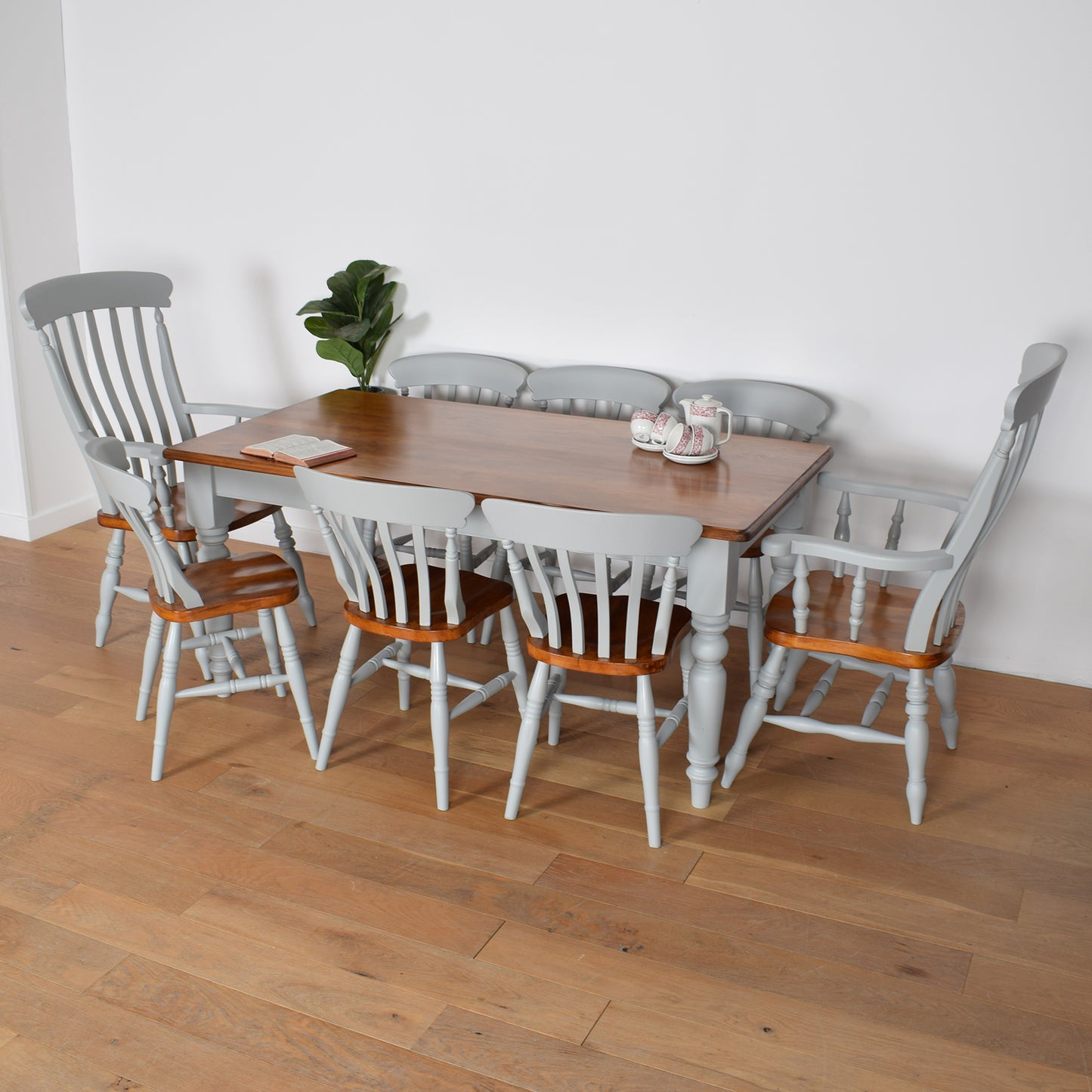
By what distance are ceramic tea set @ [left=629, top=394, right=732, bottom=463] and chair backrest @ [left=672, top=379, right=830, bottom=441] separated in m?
0.35

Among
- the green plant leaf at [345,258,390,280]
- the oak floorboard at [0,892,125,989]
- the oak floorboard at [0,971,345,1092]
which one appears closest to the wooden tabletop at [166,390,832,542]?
the green plant leaf at [345,258,390,280]

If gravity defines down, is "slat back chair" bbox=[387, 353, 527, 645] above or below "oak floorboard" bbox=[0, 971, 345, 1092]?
above

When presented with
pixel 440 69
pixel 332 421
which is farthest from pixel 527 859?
pixel 440 69

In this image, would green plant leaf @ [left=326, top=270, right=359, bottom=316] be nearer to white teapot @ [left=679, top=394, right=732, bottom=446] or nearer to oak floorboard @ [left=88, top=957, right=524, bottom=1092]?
white teapot @ [left=679, top=394, right=732, bottom=446]

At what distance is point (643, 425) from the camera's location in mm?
2855

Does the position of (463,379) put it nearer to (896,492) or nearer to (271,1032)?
(896,492)

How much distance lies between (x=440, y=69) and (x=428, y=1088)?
2.87m

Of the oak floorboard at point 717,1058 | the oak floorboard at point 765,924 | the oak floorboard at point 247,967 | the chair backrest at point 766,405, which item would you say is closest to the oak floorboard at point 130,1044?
the oak floorboard at point 247,967

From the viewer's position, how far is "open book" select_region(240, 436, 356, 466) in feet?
8.86

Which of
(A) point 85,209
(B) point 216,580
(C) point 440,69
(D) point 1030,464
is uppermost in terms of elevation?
(C) point 440,69

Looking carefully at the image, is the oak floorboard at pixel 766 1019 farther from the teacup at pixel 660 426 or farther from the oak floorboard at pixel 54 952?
the teacup at pixel 660 426

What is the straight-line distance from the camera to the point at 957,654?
343 centimetres

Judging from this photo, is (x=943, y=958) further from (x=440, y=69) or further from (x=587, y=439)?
(x=440, y=69)

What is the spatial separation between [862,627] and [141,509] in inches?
63.9
